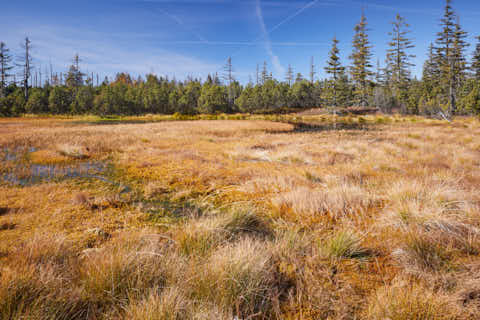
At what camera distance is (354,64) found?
52.7 m

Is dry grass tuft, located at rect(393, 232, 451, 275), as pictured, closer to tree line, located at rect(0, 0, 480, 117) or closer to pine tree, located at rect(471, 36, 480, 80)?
tree line, located at rect(0, 0, 480, 117)

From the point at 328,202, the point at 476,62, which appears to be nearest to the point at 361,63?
the point at 476,62

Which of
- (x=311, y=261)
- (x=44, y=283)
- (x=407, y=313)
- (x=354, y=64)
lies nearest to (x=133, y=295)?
(x=44, y=283)

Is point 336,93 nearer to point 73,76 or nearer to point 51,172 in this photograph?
point 51,172

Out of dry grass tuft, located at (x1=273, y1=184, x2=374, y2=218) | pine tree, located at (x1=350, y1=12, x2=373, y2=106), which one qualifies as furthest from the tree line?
dry grass tuft, located at (x1=273, y1=184, x2=374, y2=218)

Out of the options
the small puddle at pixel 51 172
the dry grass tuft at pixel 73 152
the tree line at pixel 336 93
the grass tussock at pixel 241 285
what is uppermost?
the tree line at pixel 336 93

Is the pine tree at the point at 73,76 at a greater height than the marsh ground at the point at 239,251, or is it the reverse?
the pine tree at the point at 73,76

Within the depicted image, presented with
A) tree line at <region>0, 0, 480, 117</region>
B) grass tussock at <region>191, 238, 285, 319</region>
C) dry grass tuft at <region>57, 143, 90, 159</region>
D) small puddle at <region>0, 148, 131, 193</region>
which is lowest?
grass tussock at <region>191, 238, 285, 319</region>

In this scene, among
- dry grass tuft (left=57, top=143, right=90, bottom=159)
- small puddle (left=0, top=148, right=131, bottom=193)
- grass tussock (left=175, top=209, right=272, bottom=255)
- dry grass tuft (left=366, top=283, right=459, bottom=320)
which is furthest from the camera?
dry grass tuft (left=57, top=143, right=90, bottom=159)

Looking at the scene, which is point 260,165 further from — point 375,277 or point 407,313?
point 407,313

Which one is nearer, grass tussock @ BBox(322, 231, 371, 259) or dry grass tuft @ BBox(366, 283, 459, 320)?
dry grass tuft @ BBox(366, 283, 459, 320)

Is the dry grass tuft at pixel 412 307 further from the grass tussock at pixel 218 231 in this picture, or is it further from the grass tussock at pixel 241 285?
the grass tussock at pixel 218 231

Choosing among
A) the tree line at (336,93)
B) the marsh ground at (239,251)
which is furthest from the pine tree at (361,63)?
the marsh ground at (239,251)

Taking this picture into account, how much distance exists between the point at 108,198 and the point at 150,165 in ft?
11.5
